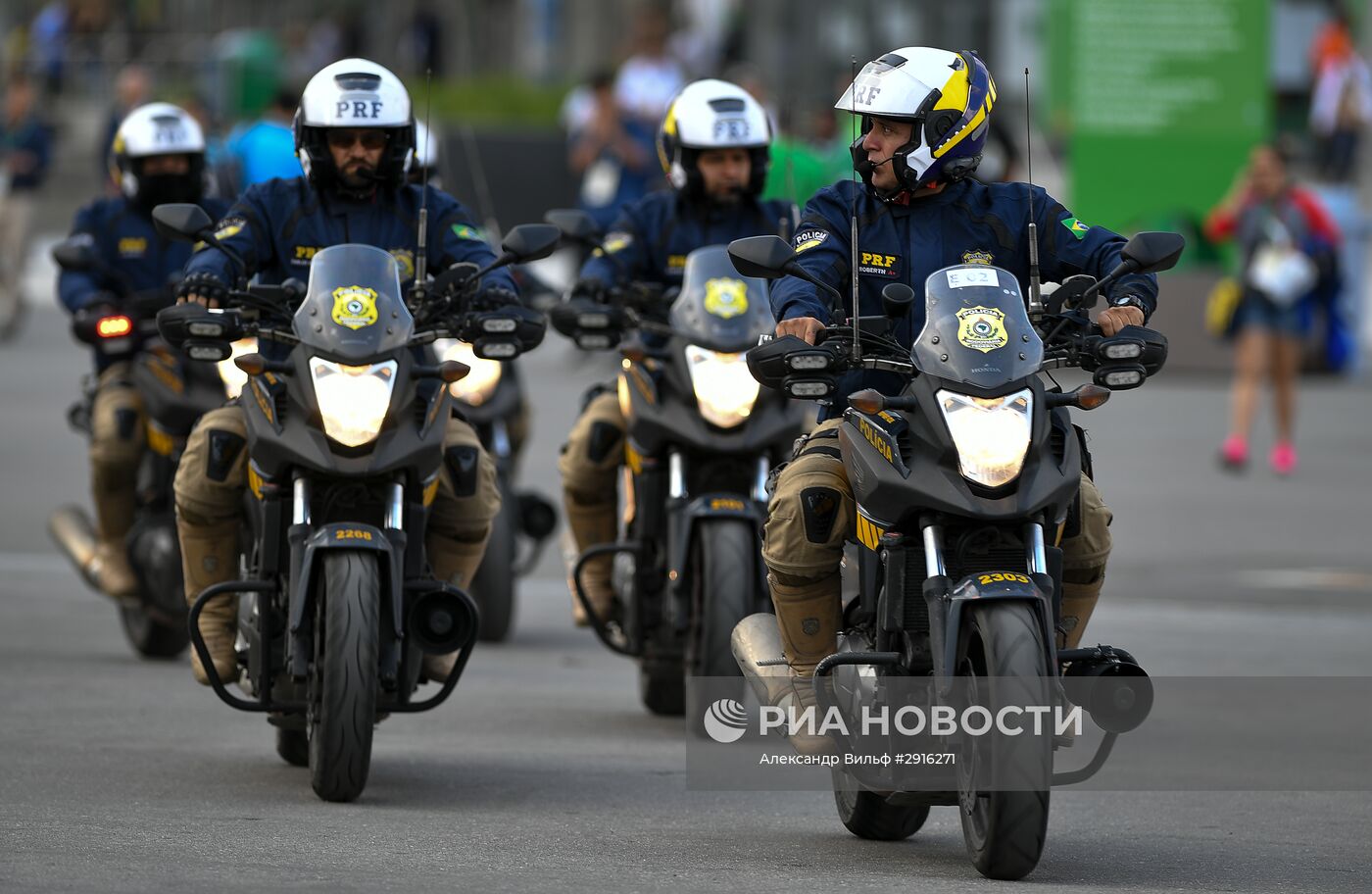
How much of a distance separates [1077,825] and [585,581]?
2867 mm

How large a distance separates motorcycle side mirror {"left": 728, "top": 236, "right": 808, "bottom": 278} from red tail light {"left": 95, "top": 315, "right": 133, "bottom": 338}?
4198 millimetres

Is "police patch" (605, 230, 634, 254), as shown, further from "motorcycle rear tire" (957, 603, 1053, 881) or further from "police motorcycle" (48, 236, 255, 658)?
"motorcycle rear tire" (957, 603, 1053, 881)

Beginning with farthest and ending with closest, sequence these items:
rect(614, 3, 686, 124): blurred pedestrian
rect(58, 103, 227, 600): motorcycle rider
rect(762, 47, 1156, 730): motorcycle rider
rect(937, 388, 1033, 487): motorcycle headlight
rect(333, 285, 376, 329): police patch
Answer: rect(614, 3, 686, 124): blurred pedestrian, rect(58, 103, 227, 600): motorcycle rider, rect(333, 285, 376, 329): police patch, rect(762, 47, 1156, 730): motorcycle rider, rect(937, 388, 1033, 487): motorcycle headlight

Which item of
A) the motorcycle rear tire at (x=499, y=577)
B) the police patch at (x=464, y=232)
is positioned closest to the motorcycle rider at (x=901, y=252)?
the police patch at (x=464, y=232)

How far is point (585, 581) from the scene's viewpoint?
32.7 feet

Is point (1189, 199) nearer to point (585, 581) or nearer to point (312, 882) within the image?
point (585, 581)

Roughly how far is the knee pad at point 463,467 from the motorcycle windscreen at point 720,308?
5.20 ft

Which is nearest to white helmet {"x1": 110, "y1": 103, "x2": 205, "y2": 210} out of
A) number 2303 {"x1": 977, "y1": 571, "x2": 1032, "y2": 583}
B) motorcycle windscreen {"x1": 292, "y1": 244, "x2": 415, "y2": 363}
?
motorcycle windscreen {"x1": 292, "y1": 244, "x2": 415, "y2": 363}

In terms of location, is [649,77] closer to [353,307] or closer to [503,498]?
[503,498]

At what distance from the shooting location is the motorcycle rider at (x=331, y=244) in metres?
7.90

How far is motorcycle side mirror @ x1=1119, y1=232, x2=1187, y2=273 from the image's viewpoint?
22.4 ft

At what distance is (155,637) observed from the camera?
35.8ft

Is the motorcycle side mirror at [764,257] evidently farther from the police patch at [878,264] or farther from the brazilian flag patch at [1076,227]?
the brazilian flag patch at [1076,227]

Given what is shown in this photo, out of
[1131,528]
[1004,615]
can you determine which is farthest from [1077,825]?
[1131,528]
